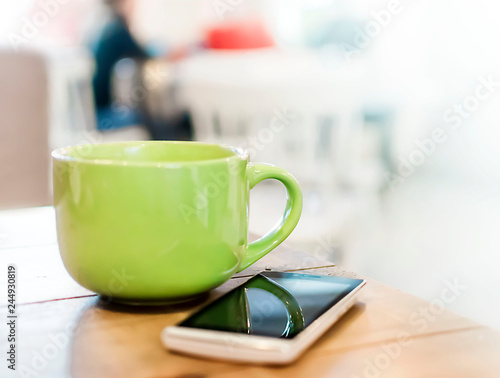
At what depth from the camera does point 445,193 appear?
2.58 meters

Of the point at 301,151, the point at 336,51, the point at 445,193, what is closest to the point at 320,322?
the point at 301,151

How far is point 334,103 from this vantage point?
6.54 feet

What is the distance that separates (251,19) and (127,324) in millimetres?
2716

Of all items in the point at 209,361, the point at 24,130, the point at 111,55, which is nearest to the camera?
the point at 209,361

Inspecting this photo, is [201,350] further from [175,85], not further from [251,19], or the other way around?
[251,19]

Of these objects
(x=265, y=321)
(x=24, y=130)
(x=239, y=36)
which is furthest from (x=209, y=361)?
(x=239, y=36)

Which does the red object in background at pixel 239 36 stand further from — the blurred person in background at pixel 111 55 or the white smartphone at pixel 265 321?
the white smartphone at pixel 265 321

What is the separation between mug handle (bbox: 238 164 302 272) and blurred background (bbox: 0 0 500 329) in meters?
0.86

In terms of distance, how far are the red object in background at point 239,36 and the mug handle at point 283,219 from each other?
2.22m

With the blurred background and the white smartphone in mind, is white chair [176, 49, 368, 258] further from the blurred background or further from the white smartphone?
the white smartphone

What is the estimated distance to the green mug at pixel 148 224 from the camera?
0.38 meters

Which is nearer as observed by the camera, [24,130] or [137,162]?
[137,162]

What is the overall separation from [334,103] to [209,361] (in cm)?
175

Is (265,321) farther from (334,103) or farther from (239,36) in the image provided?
(239,36)
